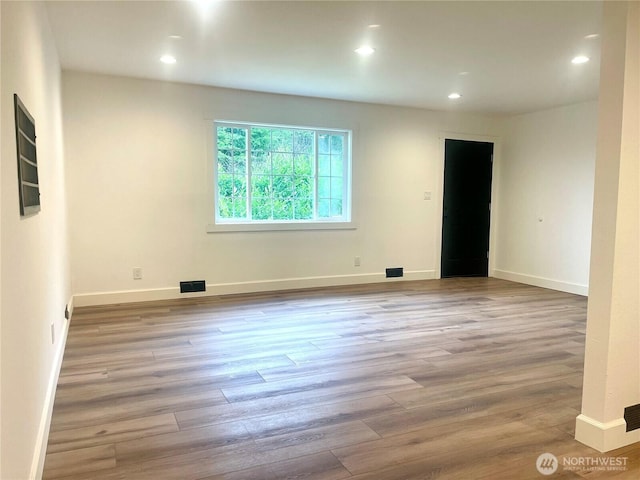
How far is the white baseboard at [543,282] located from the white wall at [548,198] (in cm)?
1

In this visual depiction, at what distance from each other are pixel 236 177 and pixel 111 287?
75.2 inches

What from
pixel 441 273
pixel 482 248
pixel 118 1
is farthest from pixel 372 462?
pixel 482 248

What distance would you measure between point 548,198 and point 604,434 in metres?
4.88

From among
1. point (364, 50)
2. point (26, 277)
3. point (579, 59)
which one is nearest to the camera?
point (26, 277)

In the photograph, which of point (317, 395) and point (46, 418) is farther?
point (317, 395)

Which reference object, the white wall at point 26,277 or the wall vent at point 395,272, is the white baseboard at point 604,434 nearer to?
the white wall at point 26,277

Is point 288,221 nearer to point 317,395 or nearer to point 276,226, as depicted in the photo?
point 276,226

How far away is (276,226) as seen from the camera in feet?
18.9

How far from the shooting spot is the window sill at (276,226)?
547 cm

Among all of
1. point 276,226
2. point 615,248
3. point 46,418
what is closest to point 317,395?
point 46,418

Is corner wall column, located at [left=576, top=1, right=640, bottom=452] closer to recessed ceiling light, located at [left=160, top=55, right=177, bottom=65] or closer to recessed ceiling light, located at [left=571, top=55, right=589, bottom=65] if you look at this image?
recessed ceiling light, located at [left=571, top=55, right=589, bottom=65]

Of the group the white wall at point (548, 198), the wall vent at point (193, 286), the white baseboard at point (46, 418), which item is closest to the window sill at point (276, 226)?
the wall vent at point (193, 286)

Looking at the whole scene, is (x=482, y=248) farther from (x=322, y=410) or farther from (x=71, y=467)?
(x=71, y=467)

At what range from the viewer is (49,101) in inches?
130
